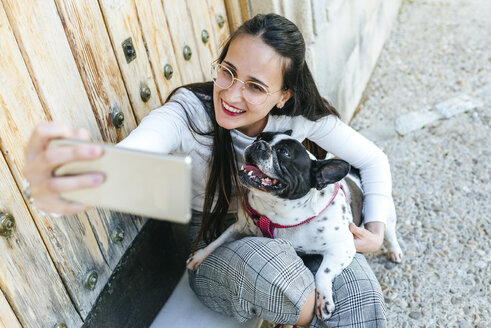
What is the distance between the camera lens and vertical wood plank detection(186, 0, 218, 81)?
99.2 inches

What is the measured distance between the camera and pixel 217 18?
9.05ft

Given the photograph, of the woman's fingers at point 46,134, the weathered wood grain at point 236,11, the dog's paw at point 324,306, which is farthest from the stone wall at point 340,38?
the woman's fingers at point 46,134

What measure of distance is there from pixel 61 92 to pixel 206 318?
1194 mm

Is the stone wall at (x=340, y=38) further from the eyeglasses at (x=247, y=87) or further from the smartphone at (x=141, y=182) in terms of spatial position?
the smartphone at (x=141, y=182)

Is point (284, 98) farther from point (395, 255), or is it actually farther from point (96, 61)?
point (395, 255)

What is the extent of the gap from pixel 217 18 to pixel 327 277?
159cm

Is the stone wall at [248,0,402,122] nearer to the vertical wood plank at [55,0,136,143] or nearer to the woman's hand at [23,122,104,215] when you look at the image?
the vertical wood plank at [55,0,136,143]

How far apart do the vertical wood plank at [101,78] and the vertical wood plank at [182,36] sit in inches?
17.9

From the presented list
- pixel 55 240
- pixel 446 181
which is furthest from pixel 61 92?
pixel 446 181

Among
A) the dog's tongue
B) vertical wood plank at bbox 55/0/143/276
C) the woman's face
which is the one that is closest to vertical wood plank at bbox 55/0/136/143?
vertical wood plank at bbox 55/0/143/276

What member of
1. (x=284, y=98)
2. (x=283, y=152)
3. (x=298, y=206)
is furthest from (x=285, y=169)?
(x=284, y=98)

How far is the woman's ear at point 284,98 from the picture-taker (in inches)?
78.5

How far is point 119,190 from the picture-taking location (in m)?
1.04

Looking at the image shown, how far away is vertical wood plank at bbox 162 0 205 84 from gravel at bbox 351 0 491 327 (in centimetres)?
147
